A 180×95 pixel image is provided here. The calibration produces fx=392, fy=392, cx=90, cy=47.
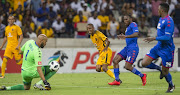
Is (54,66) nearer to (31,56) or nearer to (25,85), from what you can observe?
(31,56)

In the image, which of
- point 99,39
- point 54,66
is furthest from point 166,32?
point 99,39

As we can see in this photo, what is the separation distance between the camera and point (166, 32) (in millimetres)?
9789

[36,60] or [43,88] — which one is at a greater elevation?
[36,60]


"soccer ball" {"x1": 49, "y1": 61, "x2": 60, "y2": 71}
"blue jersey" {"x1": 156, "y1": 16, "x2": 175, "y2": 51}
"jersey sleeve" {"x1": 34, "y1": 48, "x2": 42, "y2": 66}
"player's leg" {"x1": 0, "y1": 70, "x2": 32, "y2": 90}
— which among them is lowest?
"player's leg" {"x1": 0, "y1": 70, "x2": 32, "y2": 90}

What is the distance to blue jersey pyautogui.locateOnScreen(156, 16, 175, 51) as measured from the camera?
32.1 feet

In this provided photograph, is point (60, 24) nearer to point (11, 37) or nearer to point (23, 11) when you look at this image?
point (23, 11)

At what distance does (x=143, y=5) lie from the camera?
2505 centimetres

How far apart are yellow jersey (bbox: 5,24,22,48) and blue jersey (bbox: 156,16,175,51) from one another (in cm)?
768

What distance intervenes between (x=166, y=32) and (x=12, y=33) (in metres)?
8.28

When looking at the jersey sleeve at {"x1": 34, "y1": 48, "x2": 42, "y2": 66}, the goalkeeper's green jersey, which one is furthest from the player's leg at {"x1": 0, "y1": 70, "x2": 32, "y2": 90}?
the jersey sleeve at {"x1": 34, "y1": 48, "x2": 42, "y2": 66}

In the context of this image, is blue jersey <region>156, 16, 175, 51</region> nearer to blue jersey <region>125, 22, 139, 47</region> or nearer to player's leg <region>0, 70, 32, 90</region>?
blue jersey <region>125, 22, 139, 47</region>

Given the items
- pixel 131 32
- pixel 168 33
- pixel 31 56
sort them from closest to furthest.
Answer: pixel 168 33 < pixel 31 56 < pixel 131 32

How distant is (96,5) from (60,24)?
112 inches

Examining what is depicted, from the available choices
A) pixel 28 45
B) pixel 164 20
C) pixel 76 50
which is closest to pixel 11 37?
pixel 76 50
